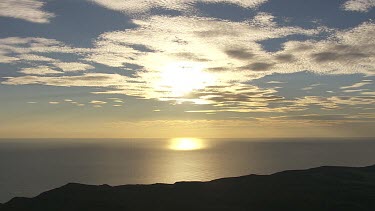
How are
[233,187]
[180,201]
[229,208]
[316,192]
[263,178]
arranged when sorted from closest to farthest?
[229,208] → [180,201] → [316,192] → [233,187] → [263,178]

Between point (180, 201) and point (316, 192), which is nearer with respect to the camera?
point (180, 201)

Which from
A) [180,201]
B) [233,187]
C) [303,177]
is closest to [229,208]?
[180,201]

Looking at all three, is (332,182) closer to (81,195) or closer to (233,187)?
(233,187)

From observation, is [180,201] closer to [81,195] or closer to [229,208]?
[229,208]

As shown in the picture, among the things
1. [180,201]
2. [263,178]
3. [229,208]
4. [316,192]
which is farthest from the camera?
[263,178]

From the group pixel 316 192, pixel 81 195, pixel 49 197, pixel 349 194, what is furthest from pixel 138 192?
pixel 349 194

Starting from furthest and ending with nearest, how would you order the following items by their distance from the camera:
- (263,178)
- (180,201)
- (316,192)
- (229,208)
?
(263,178)
(316,192)
(180,201)
(229,208)

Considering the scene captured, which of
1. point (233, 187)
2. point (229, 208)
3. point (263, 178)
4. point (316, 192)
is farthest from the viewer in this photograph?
point (263, 178)
